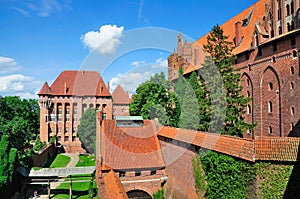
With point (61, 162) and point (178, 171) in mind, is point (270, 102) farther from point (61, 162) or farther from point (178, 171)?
point (61, 162)

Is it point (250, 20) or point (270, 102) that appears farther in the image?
point (250, 20)

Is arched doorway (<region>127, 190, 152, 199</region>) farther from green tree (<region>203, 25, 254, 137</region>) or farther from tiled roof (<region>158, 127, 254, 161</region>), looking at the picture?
green tree (<region>203, 25, 254, 137</region>)

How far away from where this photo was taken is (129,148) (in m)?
20.3

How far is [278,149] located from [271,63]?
13628 mm

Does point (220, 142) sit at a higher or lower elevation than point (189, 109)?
lower

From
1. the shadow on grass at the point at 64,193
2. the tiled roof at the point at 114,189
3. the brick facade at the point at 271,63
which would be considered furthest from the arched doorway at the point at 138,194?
the brick facade at the point at 271,63

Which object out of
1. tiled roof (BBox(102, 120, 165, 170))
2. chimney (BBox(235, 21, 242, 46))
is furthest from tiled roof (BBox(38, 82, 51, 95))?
chimney (BBox(235, 21, 242, 46))

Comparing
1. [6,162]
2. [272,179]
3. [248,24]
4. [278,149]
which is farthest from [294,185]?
[248,24]

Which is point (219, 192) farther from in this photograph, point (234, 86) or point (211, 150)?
point (234, 86)

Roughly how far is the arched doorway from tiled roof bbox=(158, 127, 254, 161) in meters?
4.88

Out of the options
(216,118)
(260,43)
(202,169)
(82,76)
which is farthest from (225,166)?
(82,76)

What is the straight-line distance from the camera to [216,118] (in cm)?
2164

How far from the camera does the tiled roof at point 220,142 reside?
11.9 metres

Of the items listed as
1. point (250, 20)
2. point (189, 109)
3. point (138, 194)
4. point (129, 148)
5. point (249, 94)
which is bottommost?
point (138, 194)
